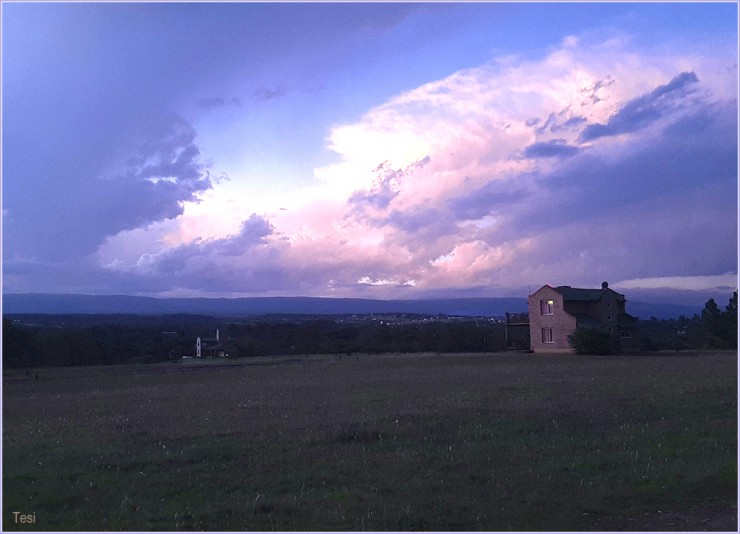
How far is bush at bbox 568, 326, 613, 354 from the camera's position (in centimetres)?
4894

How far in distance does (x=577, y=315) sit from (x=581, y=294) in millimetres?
2196

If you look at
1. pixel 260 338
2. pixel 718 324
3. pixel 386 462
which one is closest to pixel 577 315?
pixel 718 324

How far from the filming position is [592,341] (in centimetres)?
4903

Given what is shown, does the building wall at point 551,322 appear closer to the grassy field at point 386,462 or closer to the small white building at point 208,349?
the small white building at point 208,349

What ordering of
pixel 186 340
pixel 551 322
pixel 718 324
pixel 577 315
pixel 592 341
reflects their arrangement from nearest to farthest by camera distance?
pixel 592 341 → pixel 577 315 → pixel 551 322 → pixel 718 324 → pixel 186 340

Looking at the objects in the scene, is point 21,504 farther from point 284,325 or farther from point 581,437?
point 284,325

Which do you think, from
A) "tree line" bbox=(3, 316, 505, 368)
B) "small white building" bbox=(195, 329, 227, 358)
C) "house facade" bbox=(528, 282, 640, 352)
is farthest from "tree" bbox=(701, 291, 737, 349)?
"small white building" bbox=(195, 329, 227, 358)

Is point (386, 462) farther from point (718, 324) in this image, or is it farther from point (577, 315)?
point (718, 324)

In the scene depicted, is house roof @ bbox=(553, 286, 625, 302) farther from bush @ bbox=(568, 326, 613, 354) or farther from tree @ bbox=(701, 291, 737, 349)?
tree @ bbox=(701, 291, 737, 349)

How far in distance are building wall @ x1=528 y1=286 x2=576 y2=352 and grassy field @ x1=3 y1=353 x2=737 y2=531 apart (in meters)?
32.5

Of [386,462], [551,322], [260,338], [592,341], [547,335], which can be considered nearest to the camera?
[386,462]

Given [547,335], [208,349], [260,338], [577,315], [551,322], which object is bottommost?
[208,349]

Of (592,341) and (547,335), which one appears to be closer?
(592,341)

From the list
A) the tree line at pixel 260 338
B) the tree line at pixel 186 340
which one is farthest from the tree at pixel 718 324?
the tree line at pixel 186 340
